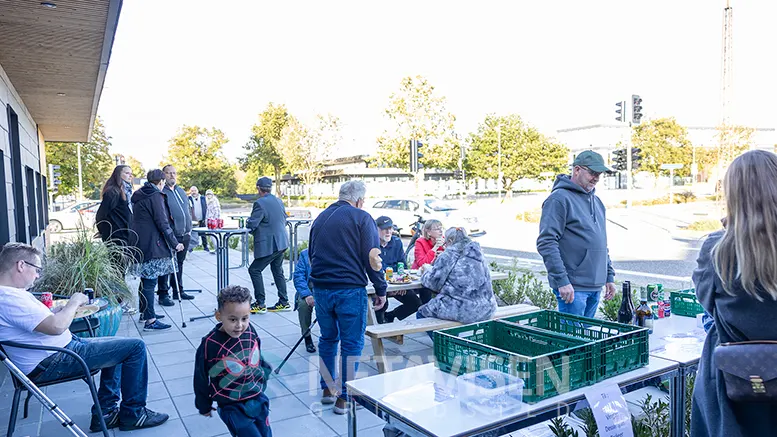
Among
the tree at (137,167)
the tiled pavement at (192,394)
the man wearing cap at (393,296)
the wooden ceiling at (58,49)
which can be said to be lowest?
the tiled pavement at (192,394)

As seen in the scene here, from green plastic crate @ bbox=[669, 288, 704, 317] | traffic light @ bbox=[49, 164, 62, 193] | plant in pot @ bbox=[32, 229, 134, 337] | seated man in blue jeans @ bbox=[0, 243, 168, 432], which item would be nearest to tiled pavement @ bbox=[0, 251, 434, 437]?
seated man in blue jeans @ bbox=[0, 243, 168, 432]

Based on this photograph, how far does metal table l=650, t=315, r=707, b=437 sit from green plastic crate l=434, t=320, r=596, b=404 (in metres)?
0.64

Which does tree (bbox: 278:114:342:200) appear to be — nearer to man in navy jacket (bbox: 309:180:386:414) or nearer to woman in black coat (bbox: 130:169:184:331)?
woman in black coat (bbox: 130:169:184:331)

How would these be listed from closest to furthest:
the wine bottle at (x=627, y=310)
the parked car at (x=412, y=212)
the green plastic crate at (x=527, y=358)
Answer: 1. the green plastic crate at (x=527, y=358)
2. the wine bottle at (x=627, y=310)
3. the parked car at (x=412, y=212)

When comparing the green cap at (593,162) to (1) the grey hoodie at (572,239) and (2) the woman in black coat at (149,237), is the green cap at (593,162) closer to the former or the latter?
(1) the grey hoodie at (572,239)

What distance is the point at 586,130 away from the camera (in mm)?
95250

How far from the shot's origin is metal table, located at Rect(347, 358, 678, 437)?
2.10 meters

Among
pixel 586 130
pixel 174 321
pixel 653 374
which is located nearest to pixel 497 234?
pixel 174 321

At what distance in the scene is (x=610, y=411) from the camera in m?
2.40

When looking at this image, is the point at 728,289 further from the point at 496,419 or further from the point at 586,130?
the point at 586,130

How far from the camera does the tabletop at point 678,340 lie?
9.39 ft

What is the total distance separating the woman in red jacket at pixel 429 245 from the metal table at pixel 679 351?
3.41 metres

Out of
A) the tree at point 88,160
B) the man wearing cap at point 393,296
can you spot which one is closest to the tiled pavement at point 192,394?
the man wearing cap at point 393,296

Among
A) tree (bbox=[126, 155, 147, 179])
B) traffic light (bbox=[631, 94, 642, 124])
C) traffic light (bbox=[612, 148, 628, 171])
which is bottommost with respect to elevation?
traffic light (bbox=[612, 148, 628, 171])
